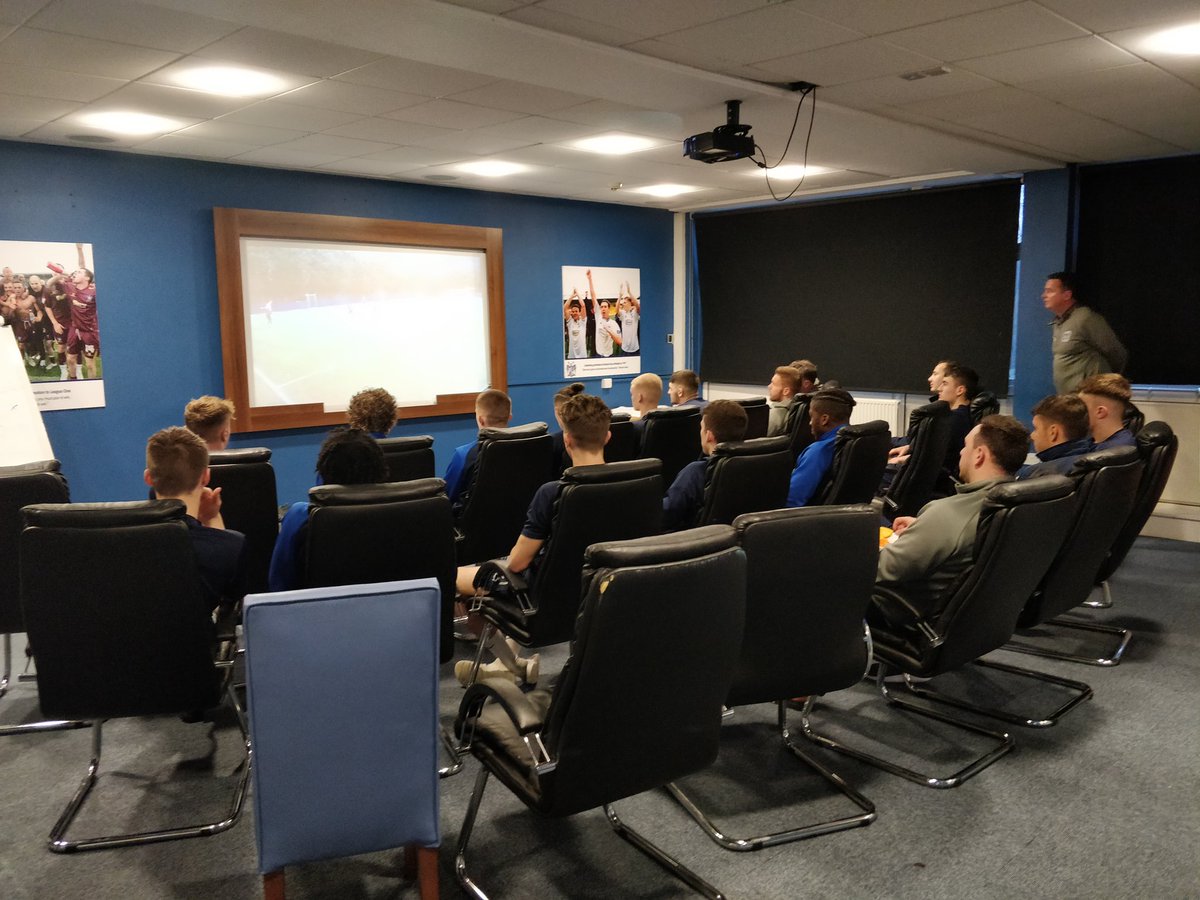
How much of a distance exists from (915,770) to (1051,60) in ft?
10.5

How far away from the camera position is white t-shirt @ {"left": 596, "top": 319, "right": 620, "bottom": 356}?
9.01 metres

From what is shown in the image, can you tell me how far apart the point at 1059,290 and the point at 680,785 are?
521 cm

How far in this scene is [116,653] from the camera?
2.39 metres

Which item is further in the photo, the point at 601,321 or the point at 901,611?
the point at 601,321

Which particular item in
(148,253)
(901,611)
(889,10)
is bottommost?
(901,611)

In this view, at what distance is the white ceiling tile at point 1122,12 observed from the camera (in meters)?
3.36

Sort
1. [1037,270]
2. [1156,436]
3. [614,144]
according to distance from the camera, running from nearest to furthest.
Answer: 1. [1156,436]
2. [614,144]
3. [1037,270]

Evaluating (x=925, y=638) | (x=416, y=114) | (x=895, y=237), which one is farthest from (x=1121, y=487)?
(x=895, y=237)

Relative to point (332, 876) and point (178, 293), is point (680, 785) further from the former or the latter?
point (178, 293)

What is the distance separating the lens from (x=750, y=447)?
3.55 meters

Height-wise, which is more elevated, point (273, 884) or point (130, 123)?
point (130, 123)

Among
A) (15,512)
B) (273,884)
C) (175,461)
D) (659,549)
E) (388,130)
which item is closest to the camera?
(659,549)

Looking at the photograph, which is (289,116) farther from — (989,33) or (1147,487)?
(1147,487)

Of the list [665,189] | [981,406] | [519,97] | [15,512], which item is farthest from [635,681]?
[665,189]
